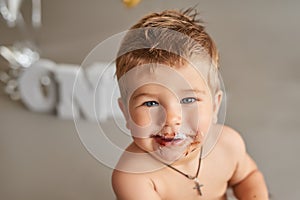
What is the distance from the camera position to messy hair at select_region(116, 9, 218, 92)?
0.37 m

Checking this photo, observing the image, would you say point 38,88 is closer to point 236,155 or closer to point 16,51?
point 16,51

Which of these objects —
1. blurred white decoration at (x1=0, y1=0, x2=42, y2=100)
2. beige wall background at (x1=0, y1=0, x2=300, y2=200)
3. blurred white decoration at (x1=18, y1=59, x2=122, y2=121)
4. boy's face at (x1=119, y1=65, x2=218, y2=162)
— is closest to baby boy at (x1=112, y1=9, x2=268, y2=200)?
boy's face at (x1=119, y1=65, x2=218, y2=162)

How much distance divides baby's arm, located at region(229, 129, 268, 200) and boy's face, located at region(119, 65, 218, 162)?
11 centimetres

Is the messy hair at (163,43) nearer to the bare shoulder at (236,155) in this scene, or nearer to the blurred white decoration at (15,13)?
the bare shoulder at (236,155)

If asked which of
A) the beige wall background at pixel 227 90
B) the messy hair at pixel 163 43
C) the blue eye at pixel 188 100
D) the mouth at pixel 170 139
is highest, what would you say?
the messy hair at pixel 163 43

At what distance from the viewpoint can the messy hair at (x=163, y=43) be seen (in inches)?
14.4

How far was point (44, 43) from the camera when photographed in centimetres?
Result: 97

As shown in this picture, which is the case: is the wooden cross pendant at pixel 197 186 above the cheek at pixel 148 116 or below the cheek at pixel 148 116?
below

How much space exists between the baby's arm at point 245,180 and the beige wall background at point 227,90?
0.55ft

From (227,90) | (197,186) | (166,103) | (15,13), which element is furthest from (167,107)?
(15,13)

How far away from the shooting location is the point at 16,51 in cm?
96

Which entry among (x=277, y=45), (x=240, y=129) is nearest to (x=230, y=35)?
(x=277, y=45)

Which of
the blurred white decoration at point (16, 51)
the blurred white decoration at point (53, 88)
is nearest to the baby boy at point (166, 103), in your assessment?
the blurred white decoration at point (53, 88)

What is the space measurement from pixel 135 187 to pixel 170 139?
69 mm
